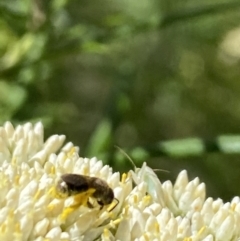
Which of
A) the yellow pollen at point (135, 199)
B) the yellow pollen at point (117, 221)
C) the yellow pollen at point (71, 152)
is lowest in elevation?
the yellow pollen at point (117, 221)

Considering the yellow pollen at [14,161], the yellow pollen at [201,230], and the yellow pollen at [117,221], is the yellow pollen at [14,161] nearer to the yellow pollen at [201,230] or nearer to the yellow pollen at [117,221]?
the yellow pollen at [117,221]

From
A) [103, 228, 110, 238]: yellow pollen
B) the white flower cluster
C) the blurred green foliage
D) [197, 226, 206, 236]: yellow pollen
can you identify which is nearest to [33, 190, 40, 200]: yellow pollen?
the white flower cluster

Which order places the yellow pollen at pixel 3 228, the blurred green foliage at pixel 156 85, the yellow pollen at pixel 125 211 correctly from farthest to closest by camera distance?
the blurred green foliage at pixel 156 85 → the yellow pollen at pixel 125 211 → the yellow pollen at pixel 3 228

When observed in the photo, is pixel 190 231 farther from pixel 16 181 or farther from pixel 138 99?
pixel 138 99

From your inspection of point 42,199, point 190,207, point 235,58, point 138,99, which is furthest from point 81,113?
point 42,199

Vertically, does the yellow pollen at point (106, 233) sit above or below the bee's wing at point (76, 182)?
below

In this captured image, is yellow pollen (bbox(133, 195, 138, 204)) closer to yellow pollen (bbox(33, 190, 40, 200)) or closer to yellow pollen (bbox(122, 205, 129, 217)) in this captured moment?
yellow pollen (bbox(122, 205, 129, 217))

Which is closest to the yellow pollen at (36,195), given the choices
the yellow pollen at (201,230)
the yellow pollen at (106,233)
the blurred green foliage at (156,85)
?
the yellow pollen at (106,233)

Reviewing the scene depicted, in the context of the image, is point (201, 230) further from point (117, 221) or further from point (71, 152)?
point (71, 152)
